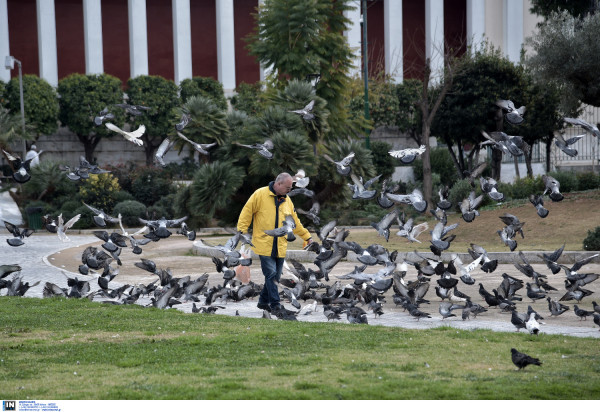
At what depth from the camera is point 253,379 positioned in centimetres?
514

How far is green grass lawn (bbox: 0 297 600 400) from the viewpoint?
4.77 meters

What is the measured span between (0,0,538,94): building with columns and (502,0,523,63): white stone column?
6 centimetres

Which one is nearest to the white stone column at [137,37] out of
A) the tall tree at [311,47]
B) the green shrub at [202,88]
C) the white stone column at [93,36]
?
the white stone column at [93,36]

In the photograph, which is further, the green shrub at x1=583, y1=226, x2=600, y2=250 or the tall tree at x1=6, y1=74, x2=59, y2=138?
the tall tree at x1=6, y1=74, x2=59, y2=138

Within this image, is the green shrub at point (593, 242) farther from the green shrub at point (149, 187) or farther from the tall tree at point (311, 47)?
the green shrub at point (149, 187)

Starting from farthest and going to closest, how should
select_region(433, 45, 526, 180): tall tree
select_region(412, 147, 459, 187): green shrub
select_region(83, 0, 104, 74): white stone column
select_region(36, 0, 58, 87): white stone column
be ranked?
1. select_region(83, 0, 104, 74): white stone column
2. select_region(36, 0, 58, 87): white stone column
3. select_region(412, 147, 459, 187): green shrub
4. select_region(433, 45, 526, 180): tall tree

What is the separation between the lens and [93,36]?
44625mm

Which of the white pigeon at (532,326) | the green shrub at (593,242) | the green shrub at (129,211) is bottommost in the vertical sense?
the green shrub at (129,211)

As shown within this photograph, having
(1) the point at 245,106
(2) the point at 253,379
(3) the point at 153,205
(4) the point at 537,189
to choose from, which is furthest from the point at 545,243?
(1) the point at 245,106

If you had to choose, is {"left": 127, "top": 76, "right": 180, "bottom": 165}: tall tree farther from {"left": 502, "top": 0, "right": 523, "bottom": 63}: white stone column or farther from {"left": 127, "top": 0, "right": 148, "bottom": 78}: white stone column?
{"left": 502, "top": 0, "right": 523, "bottom": 63}: white stone column

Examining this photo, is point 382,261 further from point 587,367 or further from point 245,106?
point 245,106

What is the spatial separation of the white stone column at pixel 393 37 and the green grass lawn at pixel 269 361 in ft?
130

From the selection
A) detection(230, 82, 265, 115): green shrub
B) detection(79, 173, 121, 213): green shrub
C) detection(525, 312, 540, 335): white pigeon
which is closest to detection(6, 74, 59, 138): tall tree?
detection(230, 82, 265, 115): green shrub

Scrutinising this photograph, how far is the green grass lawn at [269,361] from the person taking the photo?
4.77 metres
